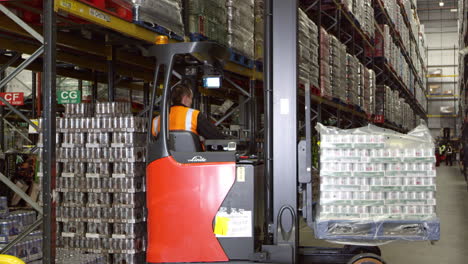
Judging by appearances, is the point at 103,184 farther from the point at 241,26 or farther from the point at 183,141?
the point at 241,26

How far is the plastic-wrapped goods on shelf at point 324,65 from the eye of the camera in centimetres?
930

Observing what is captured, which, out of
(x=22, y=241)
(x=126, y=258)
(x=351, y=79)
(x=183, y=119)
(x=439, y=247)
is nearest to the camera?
(x=183, y=119)

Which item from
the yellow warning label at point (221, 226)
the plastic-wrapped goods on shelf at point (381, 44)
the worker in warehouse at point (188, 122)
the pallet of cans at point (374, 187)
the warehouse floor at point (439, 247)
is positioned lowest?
the warehouse floor at point (439, 247)

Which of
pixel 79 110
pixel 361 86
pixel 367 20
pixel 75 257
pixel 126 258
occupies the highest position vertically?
pixel 367 20

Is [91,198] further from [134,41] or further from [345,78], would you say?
[345,78]

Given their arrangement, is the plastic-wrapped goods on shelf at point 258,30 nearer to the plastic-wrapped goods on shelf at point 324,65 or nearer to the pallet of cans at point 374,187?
the plastic-wrapped goods on shelf at point 324,65

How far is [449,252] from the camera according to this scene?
6.27 m

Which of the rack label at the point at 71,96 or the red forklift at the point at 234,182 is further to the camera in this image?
the rack label at the point at 71,96

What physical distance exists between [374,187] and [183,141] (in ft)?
4.64

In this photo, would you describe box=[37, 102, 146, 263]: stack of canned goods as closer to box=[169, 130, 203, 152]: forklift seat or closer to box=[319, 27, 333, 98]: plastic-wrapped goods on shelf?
box=[169, 130, 203, 152]: forklift seat

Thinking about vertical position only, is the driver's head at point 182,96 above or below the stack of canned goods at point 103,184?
above

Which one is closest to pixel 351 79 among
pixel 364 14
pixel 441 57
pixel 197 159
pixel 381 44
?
pixel 364 14

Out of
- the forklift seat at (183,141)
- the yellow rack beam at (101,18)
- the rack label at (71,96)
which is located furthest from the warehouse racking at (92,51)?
the rack label at (71,96)

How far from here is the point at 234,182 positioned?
148 inches
